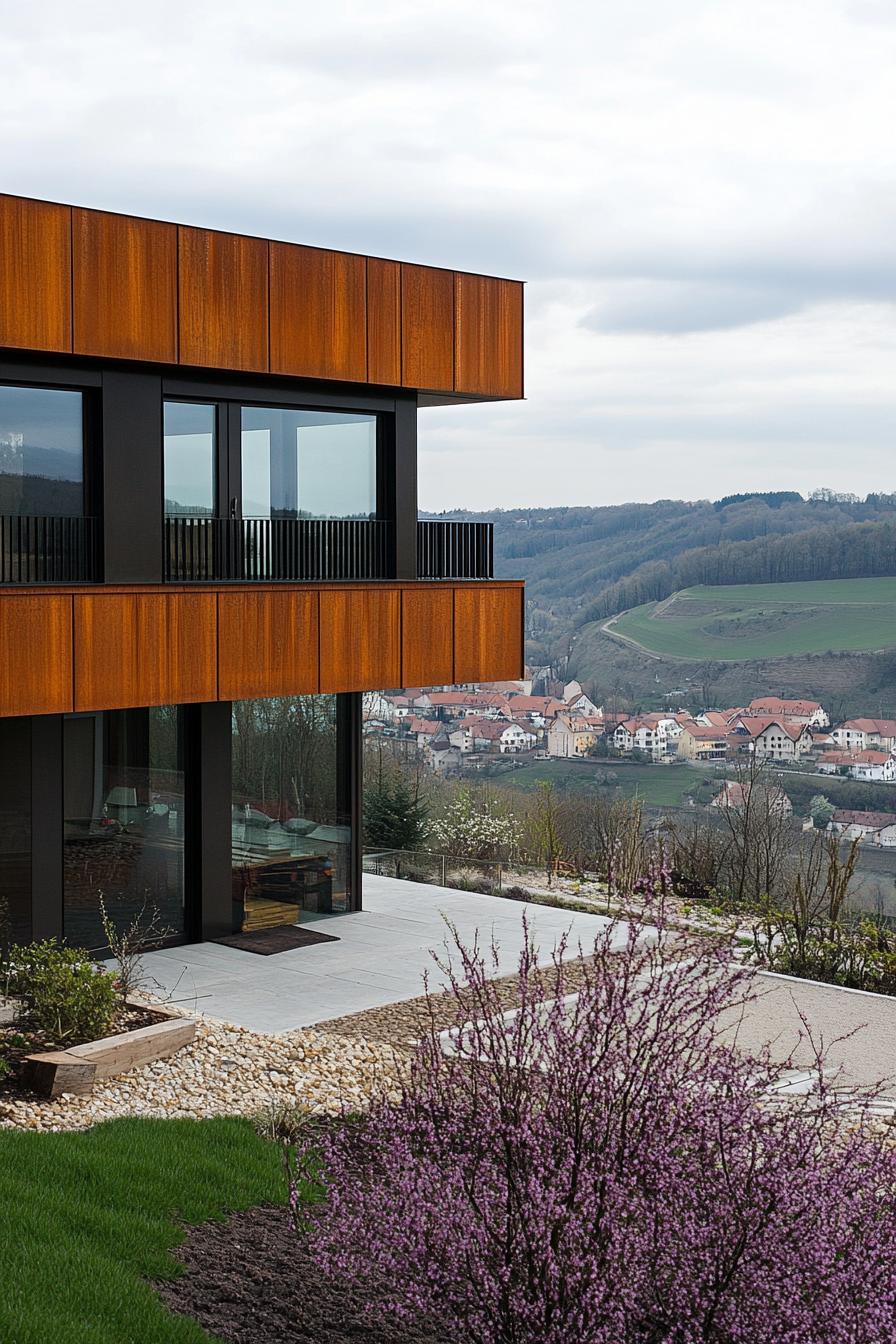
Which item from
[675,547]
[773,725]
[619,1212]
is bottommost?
[773,725]

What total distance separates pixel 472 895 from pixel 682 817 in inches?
799

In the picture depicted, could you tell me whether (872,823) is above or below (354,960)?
below

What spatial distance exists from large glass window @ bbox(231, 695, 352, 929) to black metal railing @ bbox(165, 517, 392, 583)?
4.74ft

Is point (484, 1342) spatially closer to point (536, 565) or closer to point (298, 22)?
point (298, 22)

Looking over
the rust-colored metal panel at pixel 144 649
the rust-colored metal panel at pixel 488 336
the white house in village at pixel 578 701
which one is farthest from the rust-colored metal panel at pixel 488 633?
the white house in village at pixel 578 701

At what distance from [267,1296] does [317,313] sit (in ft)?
32.6

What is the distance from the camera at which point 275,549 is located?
14.1 metres

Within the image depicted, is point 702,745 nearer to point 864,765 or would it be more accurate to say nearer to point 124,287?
point 864,765

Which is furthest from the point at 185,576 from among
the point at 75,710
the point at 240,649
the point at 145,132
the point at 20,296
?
the point at 145,132

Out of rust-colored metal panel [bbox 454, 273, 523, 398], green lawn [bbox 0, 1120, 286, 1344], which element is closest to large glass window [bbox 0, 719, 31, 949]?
green lawn [bbox 0, 1120, 286, 1344]

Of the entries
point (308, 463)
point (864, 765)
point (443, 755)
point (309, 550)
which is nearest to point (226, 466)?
point (308, 463)

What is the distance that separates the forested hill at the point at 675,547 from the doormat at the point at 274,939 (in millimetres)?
36032

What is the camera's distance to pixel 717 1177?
4582mm

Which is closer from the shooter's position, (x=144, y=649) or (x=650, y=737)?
(x=144, y=649)
